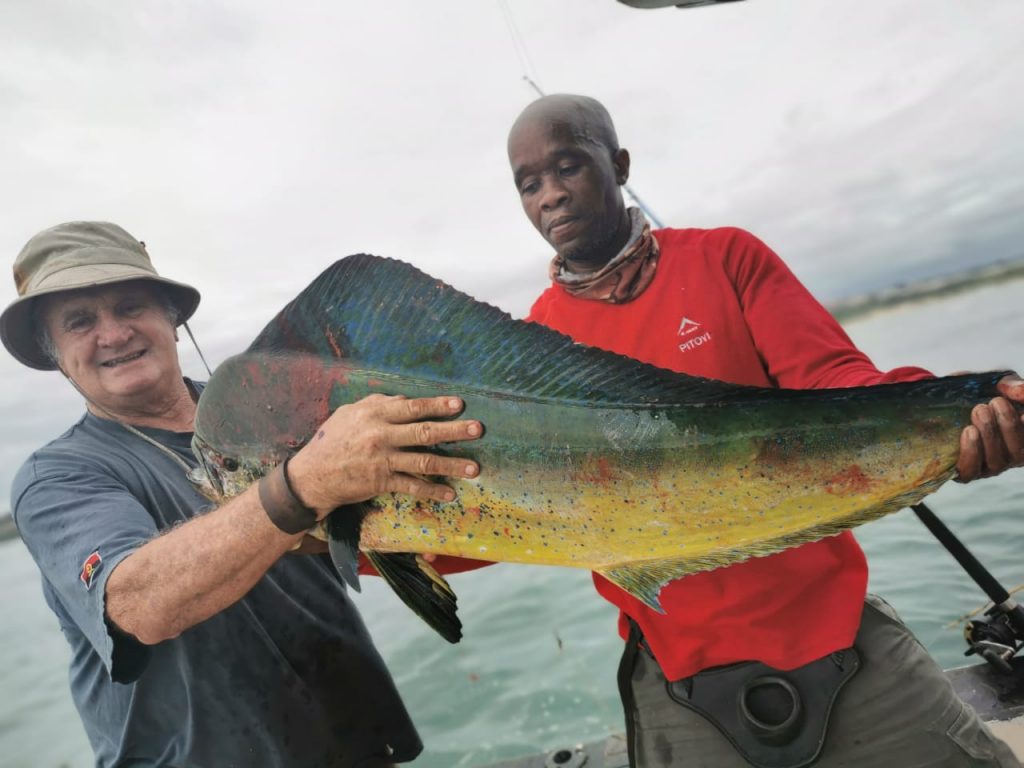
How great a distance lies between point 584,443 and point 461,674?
239 inches

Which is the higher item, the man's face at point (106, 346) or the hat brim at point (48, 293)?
the hat brim at point (48, 293)

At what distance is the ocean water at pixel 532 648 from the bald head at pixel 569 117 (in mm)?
2507

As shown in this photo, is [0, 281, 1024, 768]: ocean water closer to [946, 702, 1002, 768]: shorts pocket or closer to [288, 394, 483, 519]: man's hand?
[946, 702, 1002, 768]: shorts pocket

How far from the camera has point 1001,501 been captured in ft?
25.3

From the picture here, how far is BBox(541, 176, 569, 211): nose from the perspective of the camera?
2.50 metres

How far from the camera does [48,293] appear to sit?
8.36ft

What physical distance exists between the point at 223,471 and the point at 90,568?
46 centimetres

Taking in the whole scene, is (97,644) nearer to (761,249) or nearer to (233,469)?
(233,469)

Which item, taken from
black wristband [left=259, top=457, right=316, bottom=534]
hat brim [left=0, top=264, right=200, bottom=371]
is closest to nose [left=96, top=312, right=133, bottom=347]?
hat brim [left=0, top=264, right=200, bottom=371]

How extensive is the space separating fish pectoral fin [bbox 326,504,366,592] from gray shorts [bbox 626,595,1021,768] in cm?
138

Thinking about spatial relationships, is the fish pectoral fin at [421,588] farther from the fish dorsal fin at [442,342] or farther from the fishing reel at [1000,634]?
Answer: the fishing reel at [1000,634]

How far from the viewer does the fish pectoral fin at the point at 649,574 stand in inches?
70.7

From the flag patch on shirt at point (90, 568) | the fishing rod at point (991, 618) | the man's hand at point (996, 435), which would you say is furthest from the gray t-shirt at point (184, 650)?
the fishing rod at point (991, 618)

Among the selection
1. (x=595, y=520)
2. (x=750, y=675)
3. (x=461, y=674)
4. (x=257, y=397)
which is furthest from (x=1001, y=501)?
(x=257, y=397)
